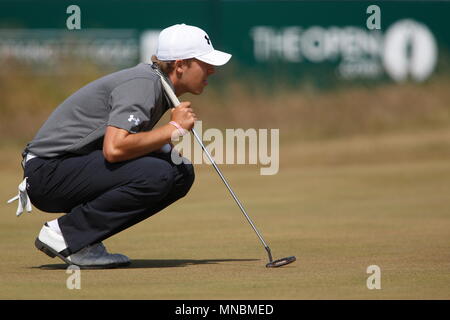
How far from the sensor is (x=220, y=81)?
18.4 meters

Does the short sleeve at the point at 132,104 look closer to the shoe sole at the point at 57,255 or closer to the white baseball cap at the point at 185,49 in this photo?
the white baseball cap at the point at 185,49

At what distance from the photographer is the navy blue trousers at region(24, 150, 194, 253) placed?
5816 millimetres

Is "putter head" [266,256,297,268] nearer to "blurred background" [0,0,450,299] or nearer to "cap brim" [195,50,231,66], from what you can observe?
"cap brim" [195,50,231,66]

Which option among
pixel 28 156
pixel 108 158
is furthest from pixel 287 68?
pixel 108 158

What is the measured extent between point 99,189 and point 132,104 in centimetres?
55

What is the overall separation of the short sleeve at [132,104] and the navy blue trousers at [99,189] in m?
0.30

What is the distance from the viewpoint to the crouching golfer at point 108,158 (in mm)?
5723

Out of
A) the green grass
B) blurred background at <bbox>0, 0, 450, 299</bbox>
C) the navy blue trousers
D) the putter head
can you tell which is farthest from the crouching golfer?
blurred background at <bbox>0, 0, 450, 299</bbox>

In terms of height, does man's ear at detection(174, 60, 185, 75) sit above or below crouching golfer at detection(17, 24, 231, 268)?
above

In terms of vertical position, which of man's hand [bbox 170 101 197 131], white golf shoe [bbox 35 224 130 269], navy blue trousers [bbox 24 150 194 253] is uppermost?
man's hand [bbox 170 101 197 131]

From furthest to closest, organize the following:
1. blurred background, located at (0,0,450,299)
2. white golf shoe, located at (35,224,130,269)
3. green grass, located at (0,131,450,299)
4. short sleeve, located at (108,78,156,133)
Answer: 1. blurred background, located at (0,0,450,299)
2. white golf shoe, located at (35,224,130,269)
3. short sleeve, located at (108,78,156,133)
4. green grass, located at (0,131,450,299)
